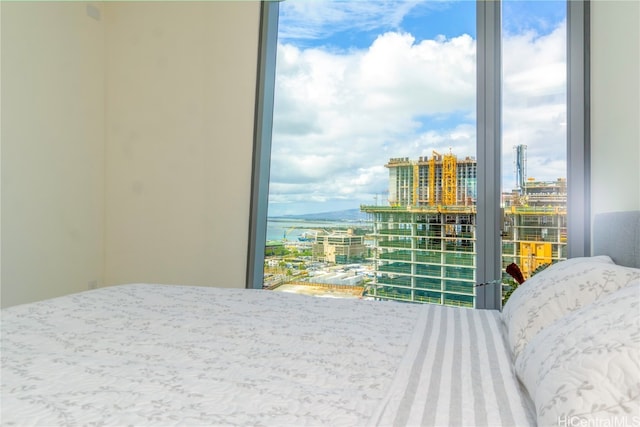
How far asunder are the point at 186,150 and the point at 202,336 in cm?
227

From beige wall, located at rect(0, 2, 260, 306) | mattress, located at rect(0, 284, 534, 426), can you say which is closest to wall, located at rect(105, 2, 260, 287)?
beige wall, located at rect(0, 2, 260, 306)

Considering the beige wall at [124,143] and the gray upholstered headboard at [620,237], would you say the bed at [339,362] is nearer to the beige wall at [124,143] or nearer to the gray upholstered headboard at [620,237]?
the gray upholstered headboard at [620,237]

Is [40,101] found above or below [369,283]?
above

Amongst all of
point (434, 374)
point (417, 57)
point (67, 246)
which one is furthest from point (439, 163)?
point (67, 246)

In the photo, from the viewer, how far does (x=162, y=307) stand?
5.51 feet

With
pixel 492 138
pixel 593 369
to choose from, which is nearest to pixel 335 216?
pixel 492 138

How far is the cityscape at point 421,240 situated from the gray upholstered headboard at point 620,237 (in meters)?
0.56

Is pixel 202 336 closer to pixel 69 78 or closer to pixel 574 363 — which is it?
pixel 574 363

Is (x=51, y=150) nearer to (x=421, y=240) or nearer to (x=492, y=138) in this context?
(x=421, y=240)

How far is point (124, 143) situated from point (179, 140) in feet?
1.67

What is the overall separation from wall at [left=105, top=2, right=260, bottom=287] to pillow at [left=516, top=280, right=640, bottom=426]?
8.22ft

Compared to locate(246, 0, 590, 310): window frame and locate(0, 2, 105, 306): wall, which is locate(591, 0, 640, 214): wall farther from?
locate(0, 2, 105, 306): wall

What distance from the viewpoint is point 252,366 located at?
1.04m

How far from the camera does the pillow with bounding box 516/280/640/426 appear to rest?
0.61 m
